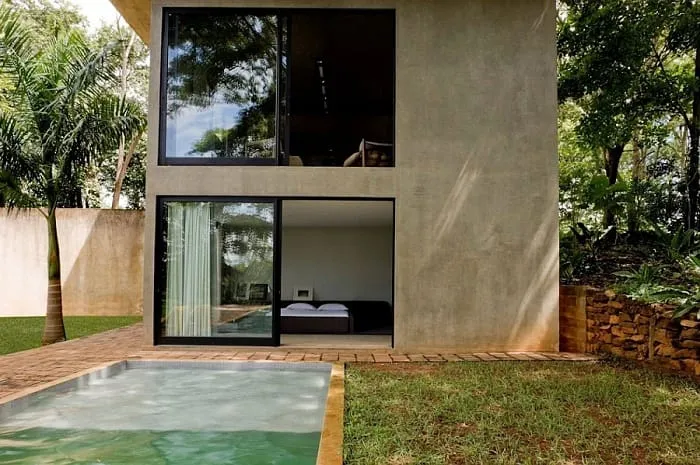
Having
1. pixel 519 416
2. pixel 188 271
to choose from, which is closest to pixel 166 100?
pixel 188 271

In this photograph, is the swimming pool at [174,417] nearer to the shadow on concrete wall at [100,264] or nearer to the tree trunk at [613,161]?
the shadow on concrete wall at [100,264]

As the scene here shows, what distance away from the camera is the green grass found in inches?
345

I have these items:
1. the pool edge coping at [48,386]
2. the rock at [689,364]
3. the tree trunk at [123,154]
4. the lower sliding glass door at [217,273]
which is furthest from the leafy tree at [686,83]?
the tree trunk at [123,154]

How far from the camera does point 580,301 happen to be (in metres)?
7.49

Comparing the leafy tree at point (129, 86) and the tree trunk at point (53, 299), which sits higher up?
the leafy tree at point (129, 86)

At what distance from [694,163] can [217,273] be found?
25.3ft

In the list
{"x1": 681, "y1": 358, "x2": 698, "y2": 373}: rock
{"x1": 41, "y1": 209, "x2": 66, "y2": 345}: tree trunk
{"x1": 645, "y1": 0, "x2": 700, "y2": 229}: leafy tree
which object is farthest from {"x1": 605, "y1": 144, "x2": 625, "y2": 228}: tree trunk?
{"x1": 41, "y1": 209, "x2": 66, "y2": 345}: tree trunk

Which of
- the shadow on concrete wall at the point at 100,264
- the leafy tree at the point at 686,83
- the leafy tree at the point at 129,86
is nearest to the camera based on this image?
the leafy tree at the point at 686,83

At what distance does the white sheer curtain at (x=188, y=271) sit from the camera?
7566mm

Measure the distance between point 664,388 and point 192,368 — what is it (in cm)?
498

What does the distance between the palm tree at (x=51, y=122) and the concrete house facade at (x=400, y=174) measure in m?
1.50

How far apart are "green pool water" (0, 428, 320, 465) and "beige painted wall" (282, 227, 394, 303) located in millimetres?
8579

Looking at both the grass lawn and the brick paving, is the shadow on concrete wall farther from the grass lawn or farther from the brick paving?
the grass lawn

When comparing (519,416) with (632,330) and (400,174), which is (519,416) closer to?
(632,330)
